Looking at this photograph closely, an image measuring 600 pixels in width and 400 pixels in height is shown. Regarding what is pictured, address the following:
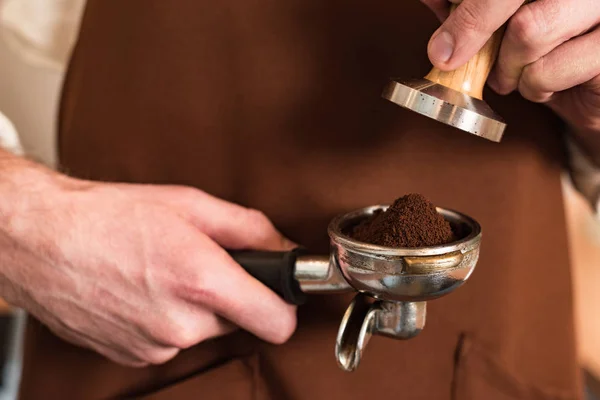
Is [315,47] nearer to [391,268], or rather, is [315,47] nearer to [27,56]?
[391,268]

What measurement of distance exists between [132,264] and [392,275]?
22 centimetres

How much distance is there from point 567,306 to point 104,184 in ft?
1.42

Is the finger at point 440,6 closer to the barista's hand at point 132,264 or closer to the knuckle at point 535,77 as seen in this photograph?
the knuckle at point 535,77

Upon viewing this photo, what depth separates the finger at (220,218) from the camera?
→ 0.53 meters

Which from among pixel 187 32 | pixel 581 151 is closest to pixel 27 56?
pixel 187 32

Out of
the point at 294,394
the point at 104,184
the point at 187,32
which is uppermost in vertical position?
the point at 187,32

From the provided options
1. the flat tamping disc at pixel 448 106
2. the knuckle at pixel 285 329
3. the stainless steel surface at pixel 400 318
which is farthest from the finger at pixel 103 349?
the flat tamping disc at pixel 448 106

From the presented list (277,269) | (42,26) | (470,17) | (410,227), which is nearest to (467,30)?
(470,17)

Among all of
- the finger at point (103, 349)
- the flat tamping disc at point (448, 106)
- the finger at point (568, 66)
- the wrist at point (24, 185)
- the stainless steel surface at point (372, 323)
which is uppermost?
the finger at point (568, 66)

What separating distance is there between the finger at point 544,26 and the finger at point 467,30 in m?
0.01

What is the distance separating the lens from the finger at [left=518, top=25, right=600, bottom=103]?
1.29ft

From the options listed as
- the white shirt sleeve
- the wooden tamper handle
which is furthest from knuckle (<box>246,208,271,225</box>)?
the white shirt sleeve

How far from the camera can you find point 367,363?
560 mm

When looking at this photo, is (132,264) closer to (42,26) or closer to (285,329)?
(285,329)
